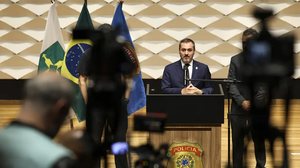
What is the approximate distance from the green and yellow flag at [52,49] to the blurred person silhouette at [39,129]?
19.3ft

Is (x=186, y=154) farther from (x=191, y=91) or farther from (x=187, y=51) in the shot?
(x=187, y=51)

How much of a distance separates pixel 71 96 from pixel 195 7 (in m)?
10.2

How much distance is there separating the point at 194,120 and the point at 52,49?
241cm

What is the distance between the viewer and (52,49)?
9.31 meters

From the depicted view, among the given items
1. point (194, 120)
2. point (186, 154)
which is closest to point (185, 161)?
point (186, 154)

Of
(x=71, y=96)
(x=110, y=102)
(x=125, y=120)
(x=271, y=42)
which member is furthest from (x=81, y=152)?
(x=125, y=120)

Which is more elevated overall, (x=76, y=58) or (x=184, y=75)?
(x=76, y=58)

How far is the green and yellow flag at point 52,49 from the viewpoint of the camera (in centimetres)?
918

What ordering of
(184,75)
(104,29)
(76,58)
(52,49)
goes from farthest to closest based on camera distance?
(52,49) → (76,58) → (184,75) → (104,29)

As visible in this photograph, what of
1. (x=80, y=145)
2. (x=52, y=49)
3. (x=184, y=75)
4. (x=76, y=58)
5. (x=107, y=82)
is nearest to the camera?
(x=80, y=145)

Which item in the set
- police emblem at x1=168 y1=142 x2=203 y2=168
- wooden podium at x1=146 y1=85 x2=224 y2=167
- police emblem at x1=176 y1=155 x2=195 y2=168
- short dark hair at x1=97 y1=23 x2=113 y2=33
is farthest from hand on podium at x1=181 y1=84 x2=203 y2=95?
short dark hair at x1=97 y1=23 x2=113 y2=33

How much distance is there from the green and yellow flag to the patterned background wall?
3.76m

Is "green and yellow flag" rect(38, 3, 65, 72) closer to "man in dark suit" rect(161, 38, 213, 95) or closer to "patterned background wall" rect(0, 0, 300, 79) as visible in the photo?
"man in dark suit" rect(161, 38, 213, 95)

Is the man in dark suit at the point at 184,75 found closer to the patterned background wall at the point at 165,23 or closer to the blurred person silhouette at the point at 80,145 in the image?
the blurred person silhouette at the point at 80,145
